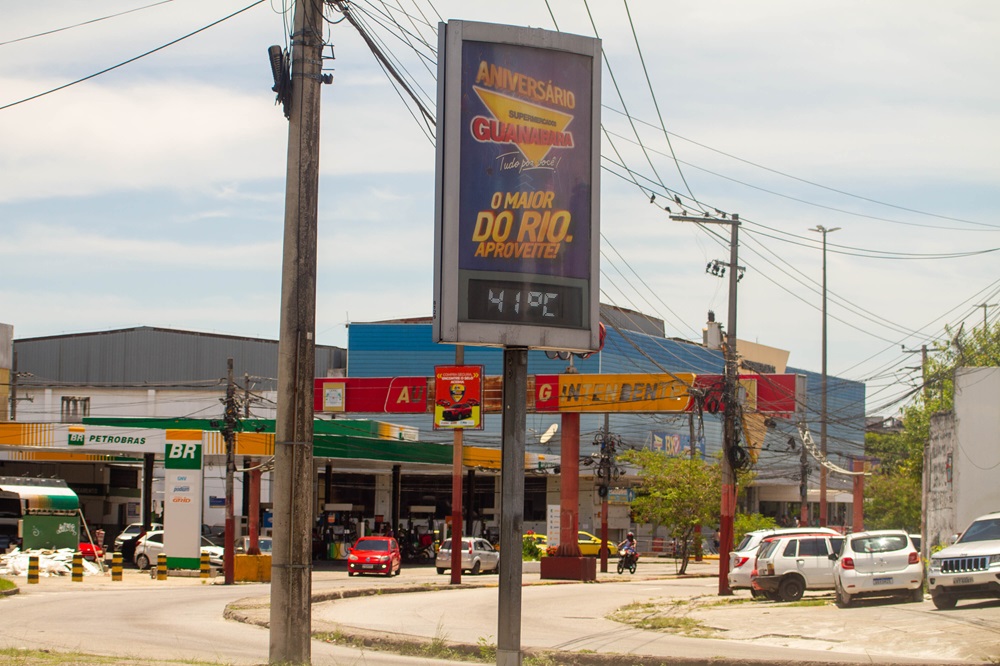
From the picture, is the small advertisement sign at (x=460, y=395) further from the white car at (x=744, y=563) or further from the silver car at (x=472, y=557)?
the silver car at (x=472, y=557)

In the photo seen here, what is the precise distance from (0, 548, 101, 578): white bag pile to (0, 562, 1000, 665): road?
27.1ft

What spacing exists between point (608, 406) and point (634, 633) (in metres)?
23.0

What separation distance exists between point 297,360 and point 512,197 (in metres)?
3.02

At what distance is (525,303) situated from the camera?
10969mm

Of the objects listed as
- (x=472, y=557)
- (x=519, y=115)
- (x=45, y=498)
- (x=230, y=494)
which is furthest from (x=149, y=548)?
(x=519, y=115)

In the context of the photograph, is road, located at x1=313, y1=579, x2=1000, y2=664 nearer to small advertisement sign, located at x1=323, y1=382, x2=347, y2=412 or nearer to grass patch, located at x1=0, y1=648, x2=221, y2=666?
grass patch, located at x1=0, y1=648, x2=221, y2=666

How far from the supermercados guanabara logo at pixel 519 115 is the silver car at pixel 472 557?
36052 millimetres

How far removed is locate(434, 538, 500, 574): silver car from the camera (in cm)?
4581

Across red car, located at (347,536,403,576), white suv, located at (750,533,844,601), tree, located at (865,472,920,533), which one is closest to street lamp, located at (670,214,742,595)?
white suv, located at (750,533,844,601)

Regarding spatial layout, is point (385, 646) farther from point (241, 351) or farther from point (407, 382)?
point (241, 351)

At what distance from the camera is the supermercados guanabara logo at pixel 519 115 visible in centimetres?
1098

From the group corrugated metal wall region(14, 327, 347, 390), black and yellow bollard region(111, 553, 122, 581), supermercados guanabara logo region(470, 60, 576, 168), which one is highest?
corrugated metal wall region(14, 327, 347, 390)

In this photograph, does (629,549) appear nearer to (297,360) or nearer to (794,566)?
(794,566)

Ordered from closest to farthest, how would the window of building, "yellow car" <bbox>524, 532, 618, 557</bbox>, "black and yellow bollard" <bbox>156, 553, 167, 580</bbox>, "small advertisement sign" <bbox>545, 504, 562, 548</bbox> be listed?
"black and yellow bollard" <bbox>156, 553, 167, 580</bbox>
"small advertisement sign" <bbox>545, 504, 562, 548</bbox>
"yellow car" <bbox>524, 532, 618, 557</bbox>
the window of building
